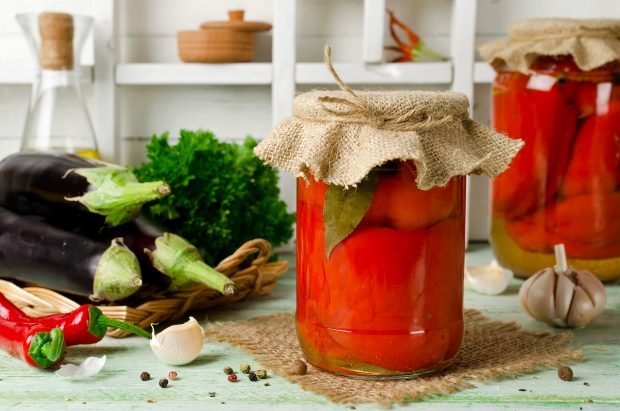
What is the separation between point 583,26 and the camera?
1384 millimetres

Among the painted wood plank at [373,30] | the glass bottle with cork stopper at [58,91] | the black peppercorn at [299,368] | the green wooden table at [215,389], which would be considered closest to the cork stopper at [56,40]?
the glass bottle with cork stopper at [58,91]

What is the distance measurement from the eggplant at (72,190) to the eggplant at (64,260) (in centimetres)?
3

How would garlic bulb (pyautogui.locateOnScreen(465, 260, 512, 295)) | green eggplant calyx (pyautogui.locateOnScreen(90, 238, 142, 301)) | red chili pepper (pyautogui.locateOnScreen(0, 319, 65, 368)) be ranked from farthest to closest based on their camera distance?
garlic bulb (pyautogui.locateOnScreen(465, 260, 512, 295)), green eggplant calyx (pyautogui.locateOnScreen(90, 238, 142, 301)), red chili pepper (pyautogui.locateOnScreen(0, 319, 65, 368))

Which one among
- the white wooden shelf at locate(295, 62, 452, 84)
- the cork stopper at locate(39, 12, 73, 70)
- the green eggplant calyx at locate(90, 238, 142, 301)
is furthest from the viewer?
the white wooden shelf at locate(295, 62, 452, 84)

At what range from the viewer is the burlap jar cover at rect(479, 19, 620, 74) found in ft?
4.48

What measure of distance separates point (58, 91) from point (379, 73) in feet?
2.11

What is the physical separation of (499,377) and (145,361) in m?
0.44

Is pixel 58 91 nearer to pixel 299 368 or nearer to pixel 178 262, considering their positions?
pixel 178 262

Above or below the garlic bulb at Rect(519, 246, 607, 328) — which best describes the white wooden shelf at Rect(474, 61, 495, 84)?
above

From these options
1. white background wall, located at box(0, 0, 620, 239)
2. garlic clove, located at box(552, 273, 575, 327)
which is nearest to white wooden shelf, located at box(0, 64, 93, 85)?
white background wall, located at box(0, 0, 620, 239)

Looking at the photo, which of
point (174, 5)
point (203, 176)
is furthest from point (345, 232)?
point (174, 5)

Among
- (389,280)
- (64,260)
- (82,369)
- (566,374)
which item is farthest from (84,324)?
(566,374)

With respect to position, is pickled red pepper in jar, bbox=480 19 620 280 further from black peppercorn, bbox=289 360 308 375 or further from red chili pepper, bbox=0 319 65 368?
red chili pepper, bbox=0 319 65 368

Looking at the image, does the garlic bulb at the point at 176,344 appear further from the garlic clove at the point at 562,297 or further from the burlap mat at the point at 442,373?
the garlic clove at the point at 562,297
